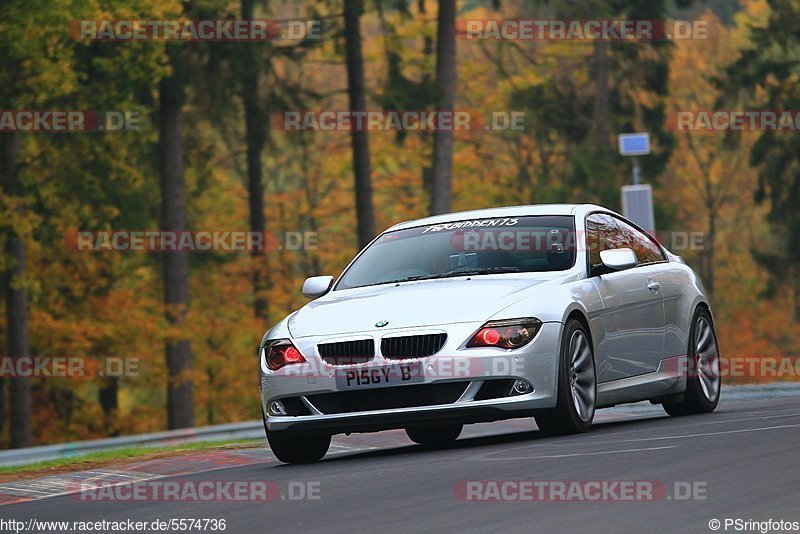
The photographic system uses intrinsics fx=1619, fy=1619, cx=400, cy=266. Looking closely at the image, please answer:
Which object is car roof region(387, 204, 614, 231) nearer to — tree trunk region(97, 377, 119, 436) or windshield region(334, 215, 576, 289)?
windshield region(334, 215, 576, 289)

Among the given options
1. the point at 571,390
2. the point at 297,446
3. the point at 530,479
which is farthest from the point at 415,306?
the point at 530,479

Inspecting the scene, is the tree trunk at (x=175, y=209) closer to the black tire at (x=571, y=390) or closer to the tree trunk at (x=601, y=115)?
the tree trunk at (x=601, y=115)

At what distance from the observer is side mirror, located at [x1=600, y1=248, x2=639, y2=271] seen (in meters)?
11.6

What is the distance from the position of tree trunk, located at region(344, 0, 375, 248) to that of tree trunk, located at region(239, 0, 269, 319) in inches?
84.6

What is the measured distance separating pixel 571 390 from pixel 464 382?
2.72 feet

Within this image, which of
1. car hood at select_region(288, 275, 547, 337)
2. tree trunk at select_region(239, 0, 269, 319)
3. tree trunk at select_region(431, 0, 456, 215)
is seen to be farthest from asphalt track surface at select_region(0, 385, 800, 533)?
tree trunk at select_region(239, 0, 269, 319)

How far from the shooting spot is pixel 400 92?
34.7 metres

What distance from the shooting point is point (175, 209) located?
33.7m

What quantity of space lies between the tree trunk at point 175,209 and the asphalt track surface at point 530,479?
2158cm

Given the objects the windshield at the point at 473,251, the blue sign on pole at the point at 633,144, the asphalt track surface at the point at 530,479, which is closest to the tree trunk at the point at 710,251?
the blue sign on pole at the point at 633,144

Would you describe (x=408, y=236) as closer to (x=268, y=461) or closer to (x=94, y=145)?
(x=268, y=461)

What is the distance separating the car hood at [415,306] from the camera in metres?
10.6

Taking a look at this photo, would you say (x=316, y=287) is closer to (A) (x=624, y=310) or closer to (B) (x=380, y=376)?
(B) (x=380, y=376)

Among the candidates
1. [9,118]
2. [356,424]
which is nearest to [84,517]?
[356,424]
